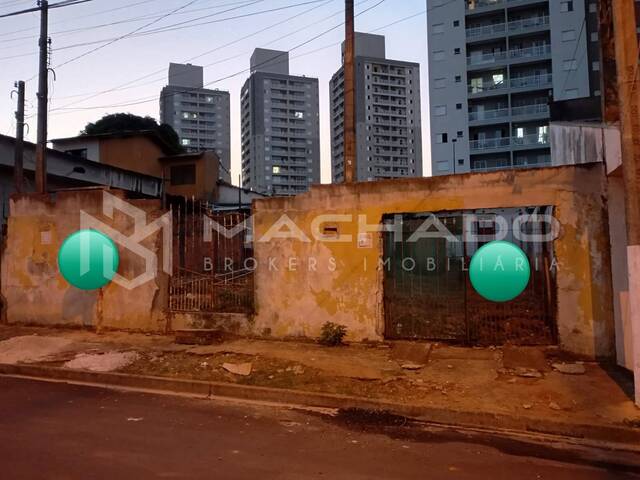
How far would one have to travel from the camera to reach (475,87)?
51.8 m

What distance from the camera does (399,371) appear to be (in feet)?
22.5

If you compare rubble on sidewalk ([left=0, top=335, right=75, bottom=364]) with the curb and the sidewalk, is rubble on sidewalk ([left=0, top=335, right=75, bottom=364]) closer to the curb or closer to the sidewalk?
the sidewalk

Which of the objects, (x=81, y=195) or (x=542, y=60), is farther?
(x=542, y=60)

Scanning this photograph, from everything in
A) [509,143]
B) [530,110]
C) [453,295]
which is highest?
[530,110]

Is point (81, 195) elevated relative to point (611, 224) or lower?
elevated

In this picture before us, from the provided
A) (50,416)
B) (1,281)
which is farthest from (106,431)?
(1,281)

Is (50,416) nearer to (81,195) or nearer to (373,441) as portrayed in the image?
(373,441)

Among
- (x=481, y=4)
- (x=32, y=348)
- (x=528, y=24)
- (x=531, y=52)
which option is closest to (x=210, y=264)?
(x=32, y=348)

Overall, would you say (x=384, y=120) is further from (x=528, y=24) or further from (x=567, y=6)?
(x=567, y=6)

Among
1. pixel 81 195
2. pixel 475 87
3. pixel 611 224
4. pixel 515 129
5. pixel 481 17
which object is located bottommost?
pixel 611 224

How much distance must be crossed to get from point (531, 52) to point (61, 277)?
51.4m

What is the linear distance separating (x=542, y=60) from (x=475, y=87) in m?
6.73
